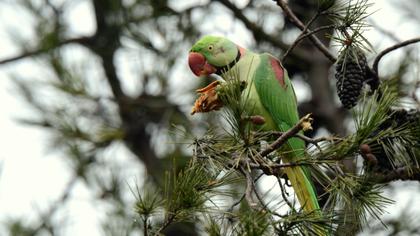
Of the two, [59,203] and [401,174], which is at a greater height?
[59,203]

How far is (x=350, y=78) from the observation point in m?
1.97

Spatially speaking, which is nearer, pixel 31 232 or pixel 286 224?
pixel 286 224

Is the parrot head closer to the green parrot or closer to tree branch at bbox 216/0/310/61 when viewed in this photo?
the green parrot

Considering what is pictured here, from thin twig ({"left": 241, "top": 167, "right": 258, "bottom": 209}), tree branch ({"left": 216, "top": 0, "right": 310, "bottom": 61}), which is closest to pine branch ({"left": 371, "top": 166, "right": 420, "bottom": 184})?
thin twig ({"left": 241, "top": 167, "right": 258, "bottom": 209})

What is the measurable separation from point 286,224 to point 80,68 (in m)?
2.37

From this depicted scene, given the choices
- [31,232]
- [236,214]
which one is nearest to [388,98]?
[236,214]

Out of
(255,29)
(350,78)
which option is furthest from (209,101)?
(255,29)

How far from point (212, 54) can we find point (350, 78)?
1.56 ft

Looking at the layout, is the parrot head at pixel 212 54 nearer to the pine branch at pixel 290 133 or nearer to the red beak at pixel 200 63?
the red beak at pixel 200 63

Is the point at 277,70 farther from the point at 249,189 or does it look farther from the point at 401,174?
the point at 249,189

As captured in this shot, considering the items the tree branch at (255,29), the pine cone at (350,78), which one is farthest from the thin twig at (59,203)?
the pine cone at (350,78)

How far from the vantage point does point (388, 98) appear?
1761 mm

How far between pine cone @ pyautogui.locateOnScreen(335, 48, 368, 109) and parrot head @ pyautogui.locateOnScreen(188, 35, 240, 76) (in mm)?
408

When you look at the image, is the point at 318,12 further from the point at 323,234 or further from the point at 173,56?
the point at 173,56
